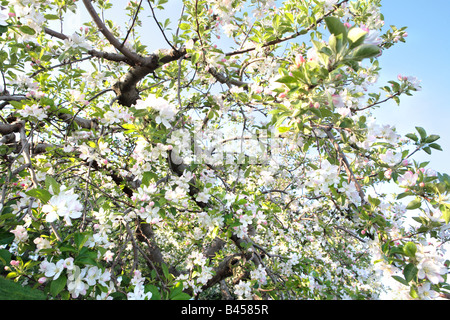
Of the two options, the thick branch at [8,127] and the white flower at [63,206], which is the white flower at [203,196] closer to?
the white flower at [63,206]

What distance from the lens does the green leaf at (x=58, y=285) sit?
104 centimetres

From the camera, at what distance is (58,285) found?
3.43 ft

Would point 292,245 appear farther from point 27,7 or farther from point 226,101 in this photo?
point 27,7

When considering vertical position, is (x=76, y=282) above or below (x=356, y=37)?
below

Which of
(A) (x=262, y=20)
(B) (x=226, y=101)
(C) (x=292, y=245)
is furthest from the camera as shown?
(C) (x=292, y=245)

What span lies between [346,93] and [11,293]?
2521 millimetres

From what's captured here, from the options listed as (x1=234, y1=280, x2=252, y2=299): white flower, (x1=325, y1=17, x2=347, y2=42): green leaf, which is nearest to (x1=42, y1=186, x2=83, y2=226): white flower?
(x1=325, y1=17, x2=347, y2=42): green leaf

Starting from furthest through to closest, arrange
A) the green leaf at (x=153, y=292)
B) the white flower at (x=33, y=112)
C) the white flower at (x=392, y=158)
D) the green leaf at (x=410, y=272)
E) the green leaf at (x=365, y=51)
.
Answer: the white flower at (x=33, y=112) → the white flower at (x=392, y=158) → the green leaf at (x=153, y=292) → the green leaf at (x=410, y=272) → the green leaf at (x=365, y=51)

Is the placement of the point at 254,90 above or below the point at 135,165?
above

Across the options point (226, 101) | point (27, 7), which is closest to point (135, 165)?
point (226, 101)

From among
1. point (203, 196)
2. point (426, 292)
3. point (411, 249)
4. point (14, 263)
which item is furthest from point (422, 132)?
point (14, 263)

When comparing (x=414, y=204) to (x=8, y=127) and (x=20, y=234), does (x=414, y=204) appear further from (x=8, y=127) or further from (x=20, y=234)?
(x=8, y=127)

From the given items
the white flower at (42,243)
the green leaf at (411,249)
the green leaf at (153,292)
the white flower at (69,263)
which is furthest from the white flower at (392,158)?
the white flower at (42,243)

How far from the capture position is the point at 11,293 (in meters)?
1.54
